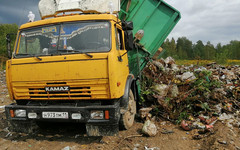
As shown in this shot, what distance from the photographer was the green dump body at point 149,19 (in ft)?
15.9

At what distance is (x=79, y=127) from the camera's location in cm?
406

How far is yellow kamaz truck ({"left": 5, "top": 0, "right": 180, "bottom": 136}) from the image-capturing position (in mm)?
2898

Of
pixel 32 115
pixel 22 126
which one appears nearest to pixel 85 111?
pixel 32 115

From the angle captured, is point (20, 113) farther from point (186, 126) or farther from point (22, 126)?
point (186, 126)

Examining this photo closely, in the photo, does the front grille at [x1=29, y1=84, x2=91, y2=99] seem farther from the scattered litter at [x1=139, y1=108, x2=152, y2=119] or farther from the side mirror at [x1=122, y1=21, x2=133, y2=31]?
the scattered litter at [x1=139, y1=108, x2=152, y2=119]

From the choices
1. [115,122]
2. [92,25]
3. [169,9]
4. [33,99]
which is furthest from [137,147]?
[169,9]

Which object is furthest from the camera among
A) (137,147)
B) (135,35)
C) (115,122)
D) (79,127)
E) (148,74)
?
(148,74)

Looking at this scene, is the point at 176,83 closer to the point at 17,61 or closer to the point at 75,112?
the point at 75,112

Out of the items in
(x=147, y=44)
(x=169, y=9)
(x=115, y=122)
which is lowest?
(x=115, y=122)

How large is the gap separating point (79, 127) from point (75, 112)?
4.06 feet

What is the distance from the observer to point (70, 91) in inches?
118

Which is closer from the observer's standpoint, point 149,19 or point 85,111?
point 85,111

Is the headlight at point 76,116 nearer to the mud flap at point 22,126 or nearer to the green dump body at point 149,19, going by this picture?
the mud flap at point 22,126

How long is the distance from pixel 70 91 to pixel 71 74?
282 millimetres
